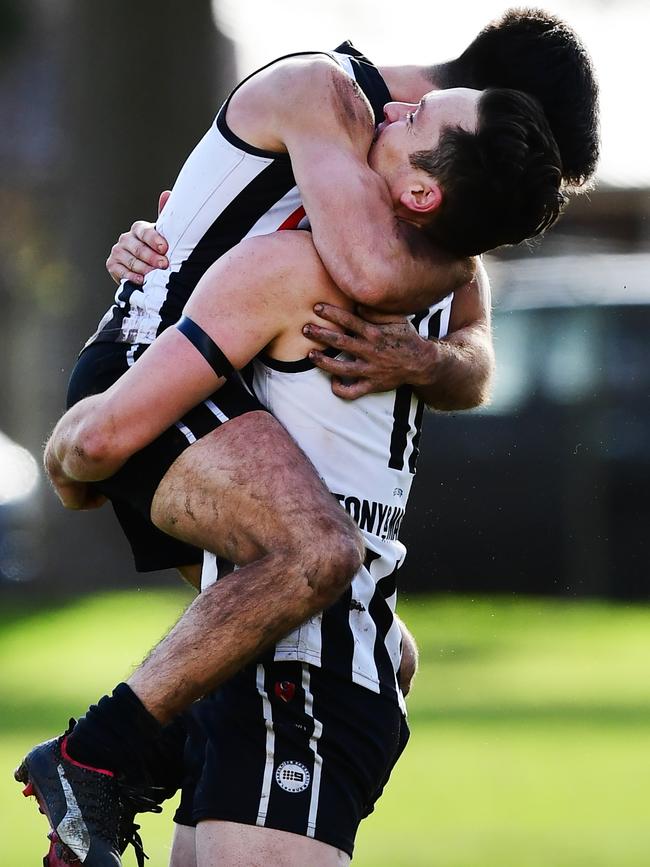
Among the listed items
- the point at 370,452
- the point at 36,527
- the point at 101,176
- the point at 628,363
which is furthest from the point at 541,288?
the point at 370,452

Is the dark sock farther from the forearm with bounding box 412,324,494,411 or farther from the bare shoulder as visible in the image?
the bare shoulder

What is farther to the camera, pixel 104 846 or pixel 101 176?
pixel 101 176

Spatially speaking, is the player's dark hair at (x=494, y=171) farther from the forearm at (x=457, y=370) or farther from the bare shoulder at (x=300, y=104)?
the forearm at (x=457, y=370)

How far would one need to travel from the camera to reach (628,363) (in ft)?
43.0

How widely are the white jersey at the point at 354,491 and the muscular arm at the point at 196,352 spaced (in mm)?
128

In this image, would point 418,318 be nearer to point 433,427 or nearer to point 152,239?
point 152,239

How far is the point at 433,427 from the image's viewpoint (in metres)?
12.0

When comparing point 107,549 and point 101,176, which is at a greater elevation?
point 101,176

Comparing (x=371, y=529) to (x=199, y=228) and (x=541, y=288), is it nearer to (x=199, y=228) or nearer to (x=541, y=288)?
(x=199, y=228)

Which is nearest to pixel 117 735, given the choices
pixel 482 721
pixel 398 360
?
pixel 398 360

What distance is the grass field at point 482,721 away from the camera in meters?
6.13

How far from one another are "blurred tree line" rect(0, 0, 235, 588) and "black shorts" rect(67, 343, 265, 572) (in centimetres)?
999

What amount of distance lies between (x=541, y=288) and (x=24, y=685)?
215 inches

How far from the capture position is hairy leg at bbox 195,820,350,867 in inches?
119
